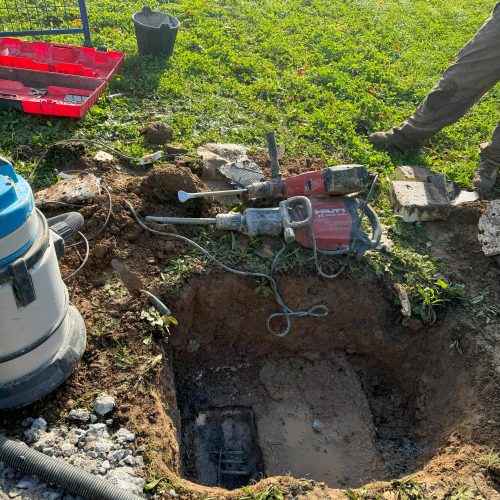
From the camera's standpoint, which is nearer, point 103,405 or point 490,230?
point 103,405

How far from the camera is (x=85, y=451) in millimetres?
2947

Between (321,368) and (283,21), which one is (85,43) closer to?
(283,21)

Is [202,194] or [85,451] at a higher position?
[202,194]

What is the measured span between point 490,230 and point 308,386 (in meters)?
2.22

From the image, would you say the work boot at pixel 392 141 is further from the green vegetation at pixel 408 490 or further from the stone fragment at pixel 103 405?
A: the stone fragment at pixel 103 405

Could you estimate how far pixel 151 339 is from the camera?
362 centimetres

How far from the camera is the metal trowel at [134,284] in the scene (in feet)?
12.4

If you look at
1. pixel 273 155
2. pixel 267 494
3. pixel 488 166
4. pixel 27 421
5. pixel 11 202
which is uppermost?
pixel 11 202

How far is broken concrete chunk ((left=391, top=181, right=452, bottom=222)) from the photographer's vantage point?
15.9 feet

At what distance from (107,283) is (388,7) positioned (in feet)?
25.3

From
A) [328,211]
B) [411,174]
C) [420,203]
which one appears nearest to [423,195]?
[420,203]

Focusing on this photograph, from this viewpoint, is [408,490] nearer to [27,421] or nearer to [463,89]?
[27,421]

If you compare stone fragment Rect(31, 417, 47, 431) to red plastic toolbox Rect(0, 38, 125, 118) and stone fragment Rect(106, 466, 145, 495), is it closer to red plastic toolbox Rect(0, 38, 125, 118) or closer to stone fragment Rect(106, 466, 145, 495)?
stone fragment Rect(106, 466, 145, 495)

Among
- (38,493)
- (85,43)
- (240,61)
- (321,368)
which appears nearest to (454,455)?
(321,368)
